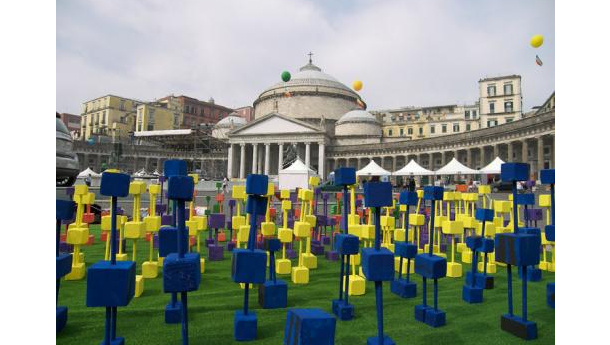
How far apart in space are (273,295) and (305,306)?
0.45 m

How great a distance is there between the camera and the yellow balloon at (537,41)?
355 cm

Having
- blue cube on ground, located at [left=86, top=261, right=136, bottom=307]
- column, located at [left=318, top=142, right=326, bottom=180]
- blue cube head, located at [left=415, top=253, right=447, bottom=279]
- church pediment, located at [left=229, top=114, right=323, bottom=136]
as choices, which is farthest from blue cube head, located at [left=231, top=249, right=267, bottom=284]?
church pediment, located at [left=229, top=114, right=323, bottom=136]

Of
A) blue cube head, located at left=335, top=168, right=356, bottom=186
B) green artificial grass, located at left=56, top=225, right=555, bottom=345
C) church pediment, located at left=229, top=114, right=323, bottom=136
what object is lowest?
green artificial grass, located at left=56, top=225, right=555, bottom=345

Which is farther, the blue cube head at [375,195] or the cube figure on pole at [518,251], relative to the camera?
the cube figure on pole at [518,251]

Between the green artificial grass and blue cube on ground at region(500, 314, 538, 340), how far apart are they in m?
0.06

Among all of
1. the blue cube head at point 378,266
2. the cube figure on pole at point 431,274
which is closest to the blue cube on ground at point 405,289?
the cube figure on pole at point 431,274

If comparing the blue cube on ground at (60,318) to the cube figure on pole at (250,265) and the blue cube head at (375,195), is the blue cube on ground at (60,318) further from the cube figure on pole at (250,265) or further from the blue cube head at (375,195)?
the blue cube head at (375,195)

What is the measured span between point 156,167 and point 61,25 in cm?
5822

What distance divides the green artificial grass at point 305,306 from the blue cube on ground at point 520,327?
0.20 feet

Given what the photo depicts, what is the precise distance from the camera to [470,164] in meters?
38.4

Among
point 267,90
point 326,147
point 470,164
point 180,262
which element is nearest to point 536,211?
point 180,262

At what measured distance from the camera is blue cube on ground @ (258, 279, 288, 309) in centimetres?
391

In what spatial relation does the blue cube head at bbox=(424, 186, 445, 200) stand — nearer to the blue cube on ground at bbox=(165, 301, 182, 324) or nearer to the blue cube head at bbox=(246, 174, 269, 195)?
the blue cube head at bbox=(246, 174, 269, 195)

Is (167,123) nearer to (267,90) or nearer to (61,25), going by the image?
(267,90)
